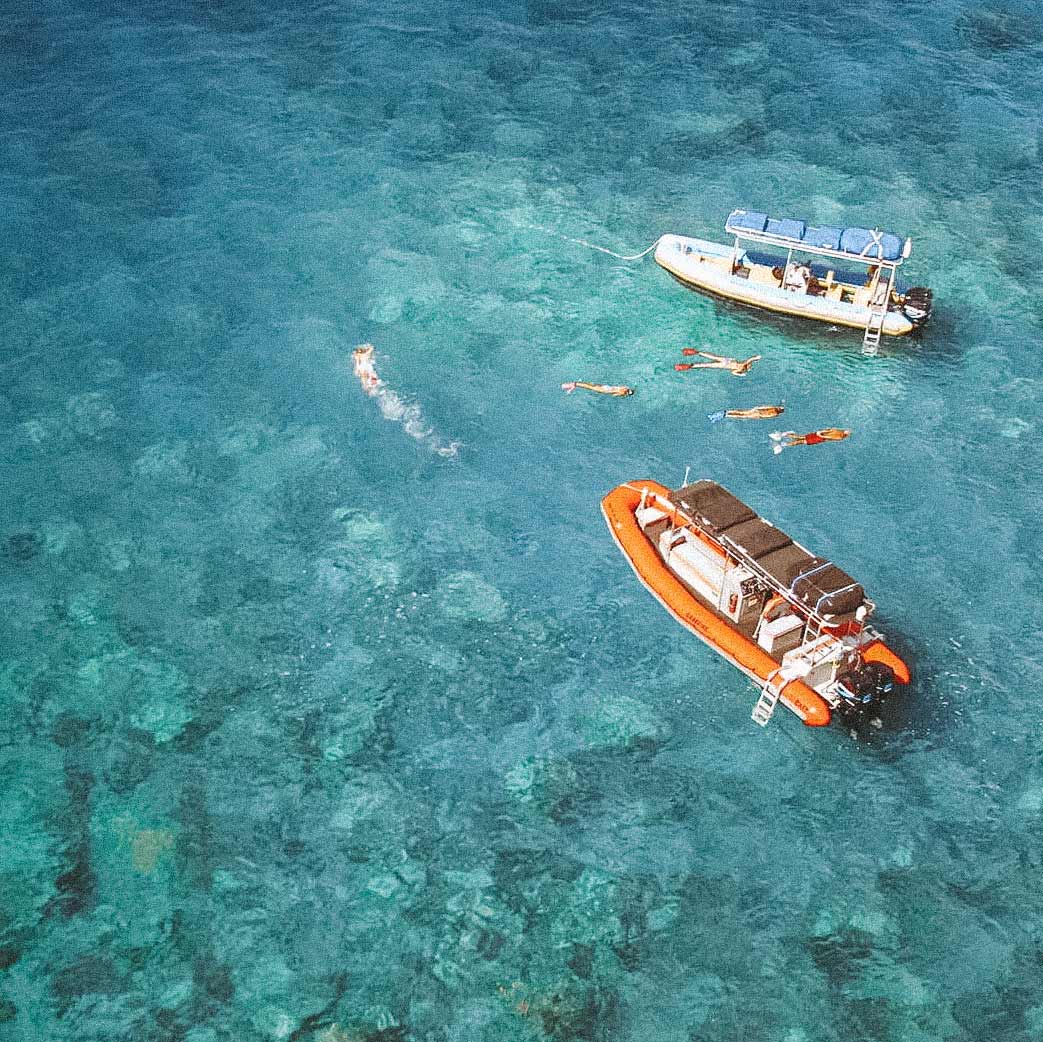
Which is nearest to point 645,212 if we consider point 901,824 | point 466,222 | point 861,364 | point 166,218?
point 466,222

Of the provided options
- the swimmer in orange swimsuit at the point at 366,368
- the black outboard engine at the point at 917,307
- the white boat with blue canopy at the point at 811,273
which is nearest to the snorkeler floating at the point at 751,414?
the white boat with blue canopy at the point at 811,273

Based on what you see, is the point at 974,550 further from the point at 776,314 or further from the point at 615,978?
the point at 615,978

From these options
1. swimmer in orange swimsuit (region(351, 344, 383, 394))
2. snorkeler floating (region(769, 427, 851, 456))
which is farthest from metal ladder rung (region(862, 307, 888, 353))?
swimmer in orange swimsuit (region(351, 344, 383, 394))

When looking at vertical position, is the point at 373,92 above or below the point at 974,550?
above

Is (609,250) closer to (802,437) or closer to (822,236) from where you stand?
(822,236)

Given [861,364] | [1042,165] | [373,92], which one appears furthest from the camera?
[373,92]

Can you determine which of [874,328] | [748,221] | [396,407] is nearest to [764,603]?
[874,328]

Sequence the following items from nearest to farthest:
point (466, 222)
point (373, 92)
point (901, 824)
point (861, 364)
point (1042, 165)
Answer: point (901, 824) < point (861, 364) < point (466, 222) < point (1042, 165) < point (373, 92)
